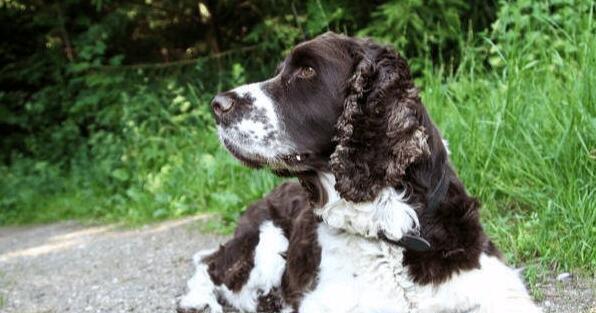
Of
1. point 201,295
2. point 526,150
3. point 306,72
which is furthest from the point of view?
point 526,150

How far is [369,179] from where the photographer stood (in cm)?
307

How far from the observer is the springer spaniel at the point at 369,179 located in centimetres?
302

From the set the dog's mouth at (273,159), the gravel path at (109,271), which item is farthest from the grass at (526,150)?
the dog's mouth at (273,159)

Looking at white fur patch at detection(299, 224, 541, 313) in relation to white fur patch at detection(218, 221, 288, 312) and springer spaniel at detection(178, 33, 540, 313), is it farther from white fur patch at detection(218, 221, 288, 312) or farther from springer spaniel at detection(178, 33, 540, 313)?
white fur patch at detection(218, 221, 288, 312)

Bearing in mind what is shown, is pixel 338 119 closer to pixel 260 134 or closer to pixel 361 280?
pixel 260 134

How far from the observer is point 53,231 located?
812cm

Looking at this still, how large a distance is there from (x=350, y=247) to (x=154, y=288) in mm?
1954

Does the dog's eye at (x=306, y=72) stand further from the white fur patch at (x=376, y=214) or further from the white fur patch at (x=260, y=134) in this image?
the white fur patch at (x=376, y=214)

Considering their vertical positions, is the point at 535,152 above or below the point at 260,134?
below

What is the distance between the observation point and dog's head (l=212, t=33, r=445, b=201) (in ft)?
9.93

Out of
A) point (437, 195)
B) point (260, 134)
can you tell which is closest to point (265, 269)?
point (260, 134)

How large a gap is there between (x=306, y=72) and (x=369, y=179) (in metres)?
0.51

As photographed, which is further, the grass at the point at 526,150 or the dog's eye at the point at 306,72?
the grass at the point at 526,150

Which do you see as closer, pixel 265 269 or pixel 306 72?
pixel 306 72
